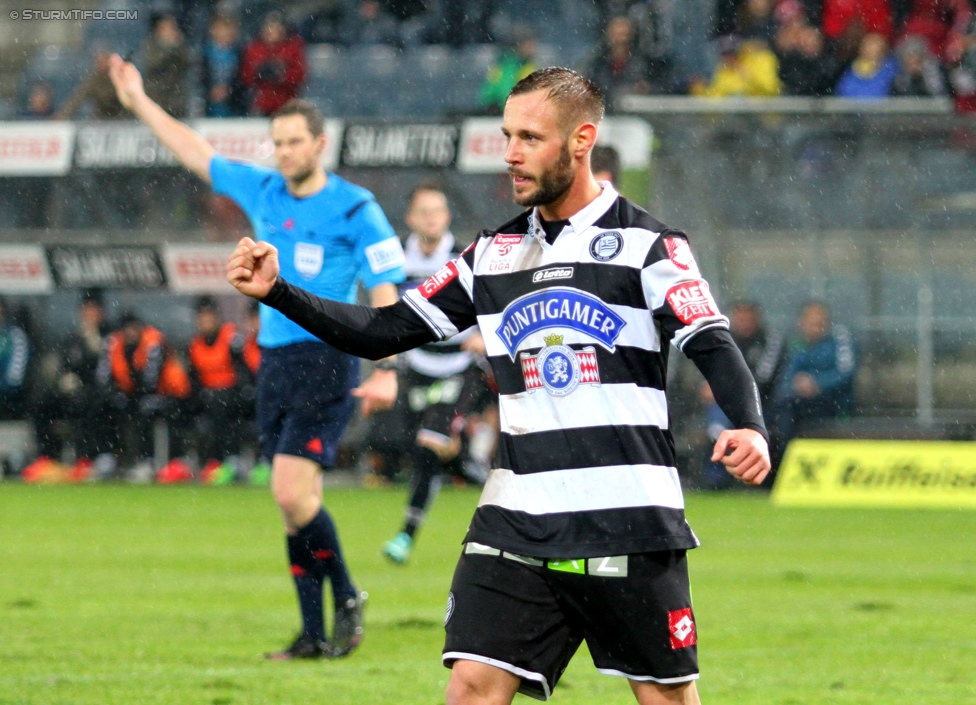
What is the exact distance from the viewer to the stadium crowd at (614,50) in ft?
57.4

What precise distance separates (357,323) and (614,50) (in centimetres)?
1444

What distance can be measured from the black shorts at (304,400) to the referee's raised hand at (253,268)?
2.76m

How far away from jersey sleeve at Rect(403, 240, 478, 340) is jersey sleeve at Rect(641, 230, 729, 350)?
533 mm

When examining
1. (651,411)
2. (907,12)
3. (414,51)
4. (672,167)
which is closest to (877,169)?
(672,167)

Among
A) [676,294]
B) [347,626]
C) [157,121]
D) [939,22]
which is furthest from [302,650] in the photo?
[939,22]

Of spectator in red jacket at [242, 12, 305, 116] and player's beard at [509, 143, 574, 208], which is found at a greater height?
spectator in red jacket at [242, 12, 305, 116]

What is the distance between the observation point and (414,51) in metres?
20.5

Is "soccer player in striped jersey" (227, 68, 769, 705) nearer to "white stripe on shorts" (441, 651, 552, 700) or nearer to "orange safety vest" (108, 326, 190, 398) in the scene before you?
"white stripe on shorts" (441, 651, 552, 700)

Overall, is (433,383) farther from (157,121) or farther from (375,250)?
(157,121)

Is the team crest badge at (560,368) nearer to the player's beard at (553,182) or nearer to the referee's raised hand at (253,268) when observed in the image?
the player's beard at (553,182)

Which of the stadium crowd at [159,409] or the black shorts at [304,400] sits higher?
the black shorts at [304,400]

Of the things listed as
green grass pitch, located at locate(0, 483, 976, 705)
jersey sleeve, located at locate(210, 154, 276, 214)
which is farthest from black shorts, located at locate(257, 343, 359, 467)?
green grass pitch, located at locate(0, 483, 976, 705)

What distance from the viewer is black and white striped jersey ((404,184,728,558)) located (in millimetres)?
3881

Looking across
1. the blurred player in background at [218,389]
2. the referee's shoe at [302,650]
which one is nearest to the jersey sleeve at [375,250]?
the referee's shoe at [302,650]
